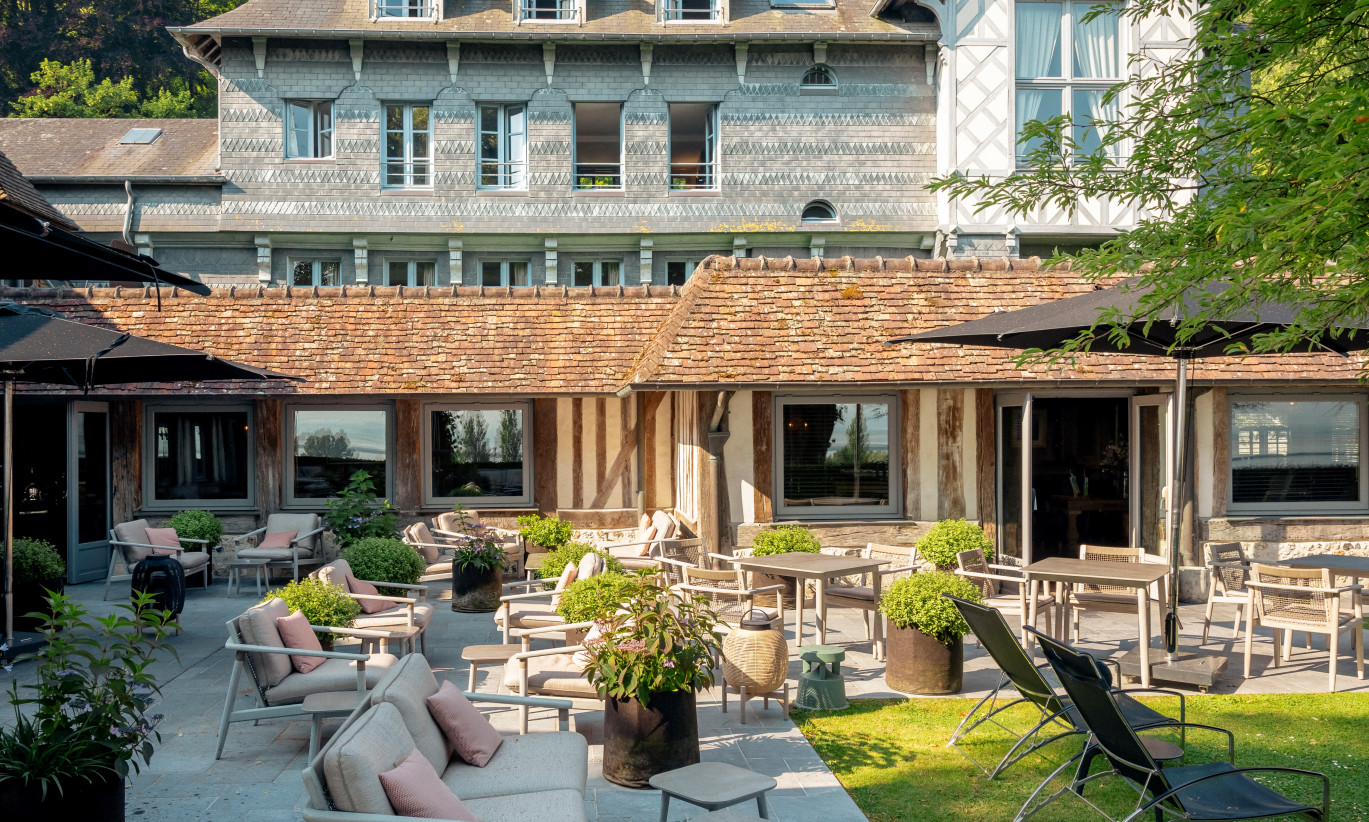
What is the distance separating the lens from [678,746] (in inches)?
210

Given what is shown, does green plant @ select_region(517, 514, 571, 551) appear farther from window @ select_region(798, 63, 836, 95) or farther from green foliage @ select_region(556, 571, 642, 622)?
window @ select_region(798, 63, 836, 95)

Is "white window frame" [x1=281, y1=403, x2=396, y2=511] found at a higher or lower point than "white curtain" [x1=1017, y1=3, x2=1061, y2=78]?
lower

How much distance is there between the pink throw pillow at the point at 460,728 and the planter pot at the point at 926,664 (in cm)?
357

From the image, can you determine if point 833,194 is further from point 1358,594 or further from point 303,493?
point 1358,594

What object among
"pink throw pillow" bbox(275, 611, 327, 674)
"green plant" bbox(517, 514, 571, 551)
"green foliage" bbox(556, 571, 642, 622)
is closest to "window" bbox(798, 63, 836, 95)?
"green plant" bbox(517, 514, 571, 551)

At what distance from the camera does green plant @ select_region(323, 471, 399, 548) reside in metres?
12.0

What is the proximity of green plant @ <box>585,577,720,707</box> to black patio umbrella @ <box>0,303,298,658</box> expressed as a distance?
4.83 meters

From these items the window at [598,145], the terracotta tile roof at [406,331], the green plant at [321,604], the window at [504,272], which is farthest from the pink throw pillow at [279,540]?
the window at [598,145]

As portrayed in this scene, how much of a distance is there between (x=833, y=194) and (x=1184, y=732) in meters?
15.5

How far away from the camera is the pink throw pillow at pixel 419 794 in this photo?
3572mm

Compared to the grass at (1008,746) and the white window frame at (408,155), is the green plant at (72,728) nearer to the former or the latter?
the grass at (1008,746)

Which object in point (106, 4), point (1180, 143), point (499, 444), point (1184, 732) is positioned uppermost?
point (106, 4)

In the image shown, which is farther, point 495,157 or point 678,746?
point 495,157

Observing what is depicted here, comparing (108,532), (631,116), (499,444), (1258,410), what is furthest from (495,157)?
(1258,410)
